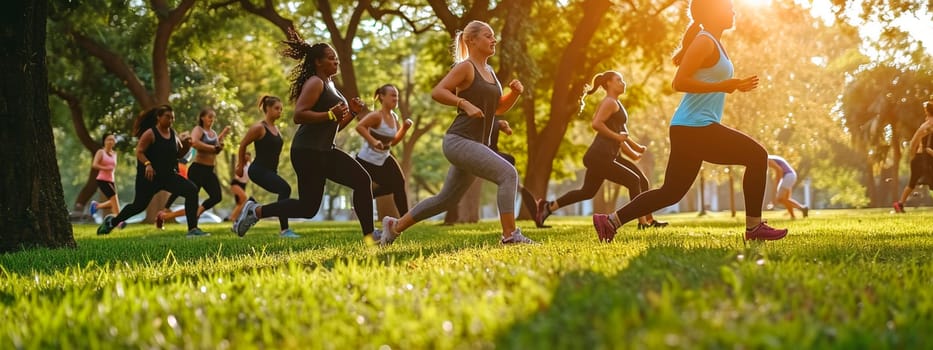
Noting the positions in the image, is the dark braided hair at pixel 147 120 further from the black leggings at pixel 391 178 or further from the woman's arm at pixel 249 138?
the black leggings at pixel 391 178

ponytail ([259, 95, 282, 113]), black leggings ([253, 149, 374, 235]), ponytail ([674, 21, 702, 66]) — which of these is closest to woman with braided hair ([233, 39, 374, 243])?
black leggings ([253, 149, 374, 235])

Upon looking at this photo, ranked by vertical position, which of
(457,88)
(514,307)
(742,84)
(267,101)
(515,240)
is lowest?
(514,307)

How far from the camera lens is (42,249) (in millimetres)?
7785

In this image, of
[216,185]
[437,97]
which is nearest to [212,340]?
[437,97]

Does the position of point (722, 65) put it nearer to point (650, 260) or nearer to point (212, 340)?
point (650, 260)

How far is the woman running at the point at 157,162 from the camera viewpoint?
451 inches

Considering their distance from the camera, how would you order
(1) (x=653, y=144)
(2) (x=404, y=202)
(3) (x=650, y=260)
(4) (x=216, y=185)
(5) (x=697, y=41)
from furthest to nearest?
(1) (x=653, y=144)
(4) (x=216, y=185)
(2) (x=404, y=202)
(5) (x=697, y=41)
(3) (x=650, y=260)

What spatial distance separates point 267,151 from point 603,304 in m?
8.47

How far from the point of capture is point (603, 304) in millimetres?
2768

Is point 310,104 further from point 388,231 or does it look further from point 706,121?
point 706,121

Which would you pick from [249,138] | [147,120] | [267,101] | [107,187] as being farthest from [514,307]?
[107,187]

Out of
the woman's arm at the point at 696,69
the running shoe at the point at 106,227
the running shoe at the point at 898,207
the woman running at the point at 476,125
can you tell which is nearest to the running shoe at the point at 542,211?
the woman running at the point at 476,125

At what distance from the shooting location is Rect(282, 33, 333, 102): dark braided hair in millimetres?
8039

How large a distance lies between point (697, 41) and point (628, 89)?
18.2 meters
